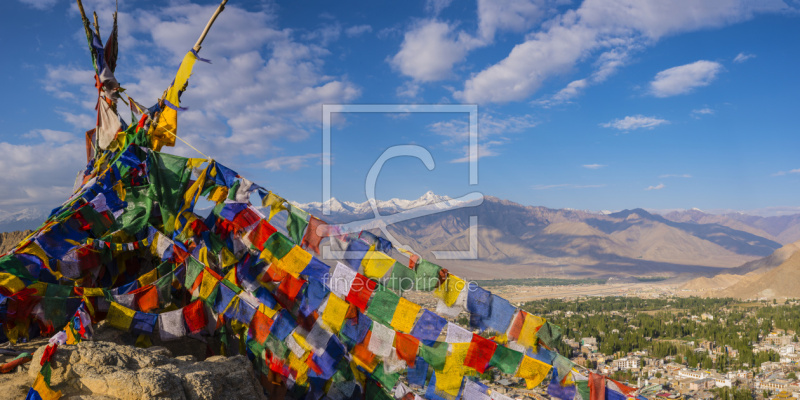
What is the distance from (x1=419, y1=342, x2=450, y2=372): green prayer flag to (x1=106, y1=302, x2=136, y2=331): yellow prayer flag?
3422 mm

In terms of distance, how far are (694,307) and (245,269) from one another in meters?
120

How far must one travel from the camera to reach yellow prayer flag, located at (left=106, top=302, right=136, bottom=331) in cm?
566

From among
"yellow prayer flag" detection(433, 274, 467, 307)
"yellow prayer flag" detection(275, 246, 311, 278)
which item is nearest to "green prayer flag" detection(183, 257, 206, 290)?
"yellow prayer flag" detection(275, 246, 311, 278)

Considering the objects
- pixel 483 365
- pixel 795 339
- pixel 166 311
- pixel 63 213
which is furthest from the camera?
pixel 795 339

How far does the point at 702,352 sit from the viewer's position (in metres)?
60.9

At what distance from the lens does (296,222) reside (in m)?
6.93

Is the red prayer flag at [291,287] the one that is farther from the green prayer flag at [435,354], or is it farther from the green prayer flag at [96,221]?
the green prayer flag at [96,221]

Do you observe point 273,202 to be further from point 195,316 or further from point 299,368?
point 299,368

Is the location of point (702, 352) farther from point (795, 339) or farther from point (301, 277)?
point (301, 277)

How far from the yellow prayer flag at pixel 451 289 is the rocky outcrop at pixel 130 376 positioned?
8.04 ft

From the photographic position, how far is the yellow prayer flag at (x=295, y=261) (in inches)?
243

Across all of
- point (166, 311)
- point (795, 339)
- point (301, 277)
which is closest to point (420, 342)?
point (301, 277)

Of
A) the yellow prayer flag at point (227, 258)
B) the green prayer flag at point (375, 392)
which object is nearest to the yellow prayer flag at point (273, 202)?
the yellow prayer flag at point (227, 258)

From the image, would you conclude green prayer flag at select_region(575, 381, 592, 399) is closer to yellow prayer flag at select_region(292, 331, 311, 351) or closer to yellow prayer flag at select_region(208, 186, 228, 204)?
yellow prayer flag at select_region(292, 331, 311, 351)
